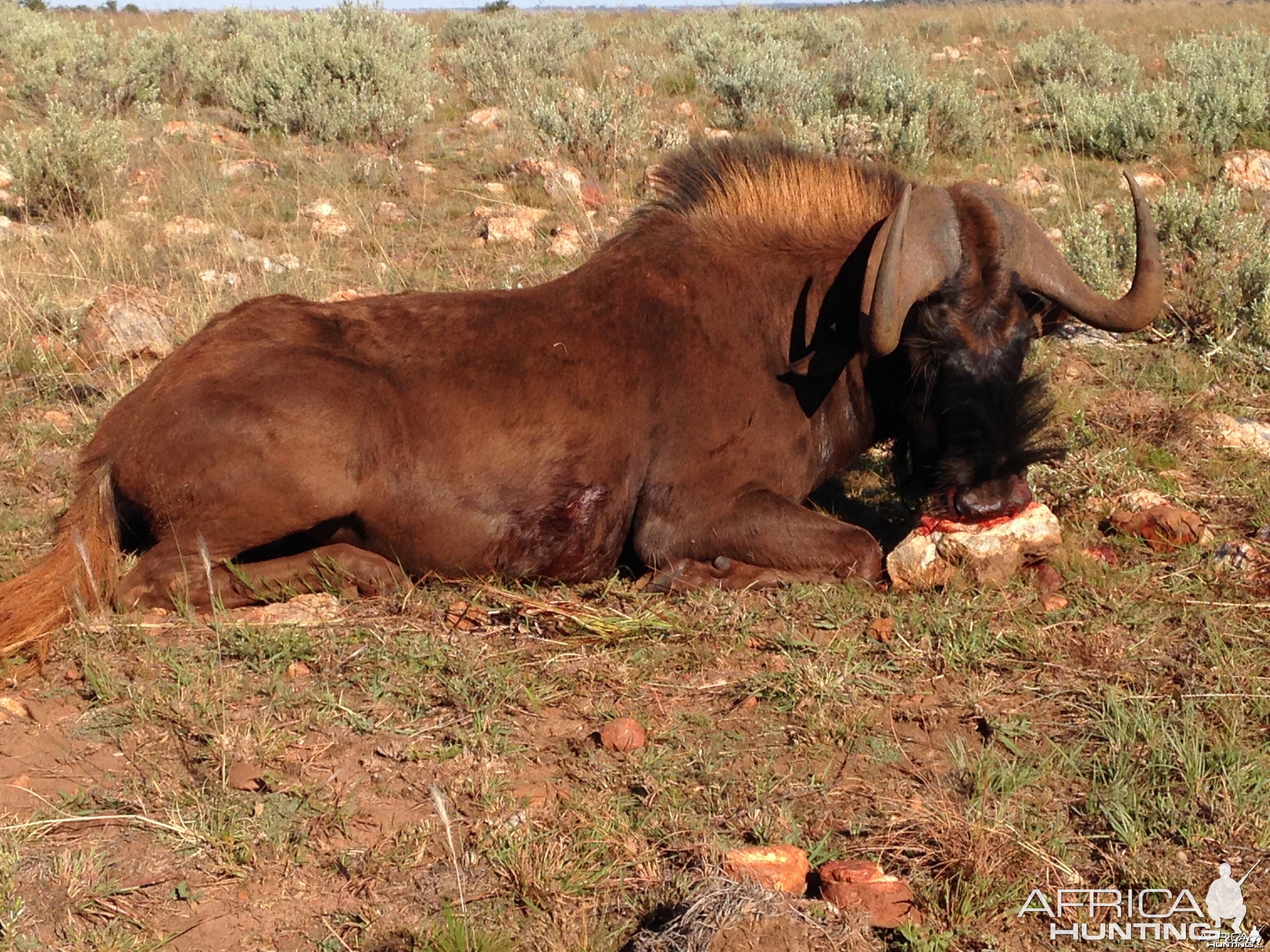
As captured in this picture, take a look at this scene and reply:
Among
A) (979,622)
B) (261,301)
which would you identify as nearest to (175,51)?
(261,301)

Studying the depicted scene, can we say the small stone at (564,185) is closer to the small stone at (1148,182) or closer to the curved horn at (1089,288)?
the small stone at (1148,182)

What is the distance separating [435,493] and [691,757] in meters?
1.74

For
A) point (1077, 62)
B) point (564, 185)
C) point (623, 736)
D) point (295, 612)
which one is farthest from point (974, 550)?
point (1077, 62)

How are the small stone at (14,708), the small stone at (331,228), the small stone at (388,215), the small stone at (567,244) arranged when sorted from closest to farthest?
the small stone at (14,708) → the small stone at (567,244) → the small stone at (331,228) → the small stone at (388,215)

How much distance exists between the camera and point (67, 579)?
4.45m

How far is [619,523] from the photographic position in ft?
16.3

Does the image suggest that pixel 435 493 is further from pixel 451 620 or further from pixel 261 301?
pixel 261 301

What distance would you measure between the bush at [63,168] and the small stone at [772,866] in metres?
8.32

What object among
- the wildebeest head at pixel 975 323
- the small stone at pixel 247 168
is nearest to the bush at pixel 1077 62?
the small stone at pixel 247 168

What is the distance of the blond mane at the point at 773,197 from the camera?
519 cm

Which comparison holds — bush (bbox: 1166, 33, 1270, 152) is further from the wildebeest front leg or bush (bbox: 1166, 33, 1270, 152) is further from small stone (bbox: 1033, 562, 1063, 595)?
the wildebeest front leg

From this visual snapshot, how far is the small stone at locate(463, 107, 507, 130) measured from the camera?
1267 centimetres

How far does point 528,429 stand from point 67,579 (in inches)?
70.0

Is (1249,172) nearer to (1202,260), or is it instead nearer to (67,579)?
(1202,260)
